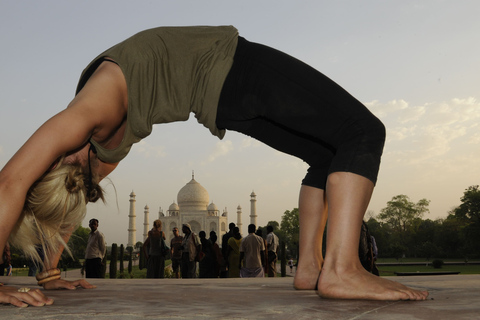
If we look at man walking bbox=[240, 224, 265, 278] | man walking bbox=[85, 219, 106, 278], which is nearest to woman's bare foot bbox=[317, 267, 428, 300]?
man walking bbox=[240, 224, 265, 278]

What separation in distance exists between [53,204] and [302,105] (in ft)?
3.43

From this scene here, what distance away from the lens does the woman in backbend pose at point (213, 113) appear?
1.79 metres

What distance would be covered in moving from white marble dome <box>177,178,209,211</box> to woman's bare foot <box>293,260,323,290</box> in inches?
2102

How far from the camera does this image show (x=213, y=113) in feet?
6.36

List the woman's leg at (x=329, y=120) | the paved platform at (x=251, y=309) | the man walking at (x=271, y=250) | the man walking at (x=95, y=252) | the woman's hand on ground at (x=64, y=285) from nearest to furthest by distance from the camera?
the paved platform at (x=251, y=309) < the woman's leg at (x=329, y=120) < the woman's hand on ground at (x=64, y=285) < the man walking at (x=95, y=252) < the man walking at (x=271, y=250)

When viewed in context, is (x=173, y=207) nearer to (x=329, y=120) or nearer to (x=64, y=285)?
(x=64, y=285)

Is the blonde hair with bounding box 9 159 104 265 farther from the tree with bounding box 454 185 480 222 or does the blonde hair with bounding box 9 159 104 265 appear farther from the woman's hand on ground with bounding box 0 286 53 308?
the tree with bounding box 454 185 480 222

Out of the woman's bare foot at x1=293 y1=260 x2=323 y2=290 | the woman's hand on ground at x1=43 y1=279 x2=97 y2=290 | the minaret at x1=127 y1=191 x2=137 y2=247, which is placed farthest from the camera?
the minaret at x1=127 y1=191 x2=137 y2=247

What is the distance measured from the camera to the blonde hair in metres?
1.76

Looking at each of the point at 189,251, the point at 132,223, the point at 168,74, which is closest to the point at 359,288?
the point at 168,74

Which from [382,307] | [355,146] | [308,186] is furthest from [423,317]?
[308,186]

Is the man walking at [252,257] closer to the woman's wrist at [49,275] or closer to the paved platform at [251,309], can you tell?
the woman's wrist at [49,275]

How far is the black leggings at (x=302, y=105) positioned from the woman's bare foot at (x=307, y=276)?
0.64 metres

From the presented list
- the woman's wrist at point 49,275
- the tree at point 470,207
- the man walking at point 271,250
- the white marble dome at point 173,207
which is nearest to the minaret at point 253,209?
the white marble dome at point 173,207
